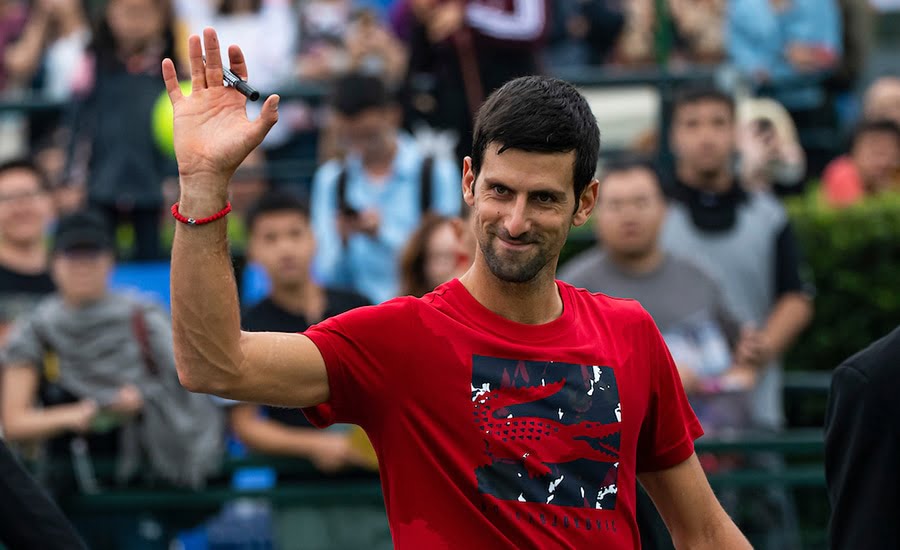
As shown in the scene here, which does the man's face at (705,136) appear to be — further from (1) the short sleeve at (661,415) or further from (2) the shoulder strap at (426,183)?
(1) the short sleeve at (661,415)

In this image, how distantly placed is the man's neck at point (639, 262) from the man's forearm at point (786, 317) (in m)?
0.83

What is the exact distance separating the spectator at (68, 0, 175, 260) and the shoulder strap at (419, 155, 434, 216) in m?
1.83

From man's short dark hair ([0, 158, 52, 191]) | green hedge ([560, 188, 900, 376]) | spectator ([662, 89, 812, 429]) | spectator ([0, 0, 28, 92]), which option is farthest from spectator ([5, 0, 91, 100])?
green hedge ([560, 188, 900, 376])

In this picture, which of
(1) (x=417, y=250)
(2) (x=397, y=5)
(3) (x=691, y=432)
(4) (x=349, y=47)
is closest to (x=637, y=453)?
(3) (x=691, y=432)

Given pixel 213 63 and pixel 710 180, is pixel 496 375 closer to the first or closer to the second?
pixel 213 63

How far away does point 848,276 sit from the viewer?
9445 mm

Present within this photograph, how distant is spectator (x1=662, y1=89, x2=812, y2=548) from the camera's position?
26.7 ft

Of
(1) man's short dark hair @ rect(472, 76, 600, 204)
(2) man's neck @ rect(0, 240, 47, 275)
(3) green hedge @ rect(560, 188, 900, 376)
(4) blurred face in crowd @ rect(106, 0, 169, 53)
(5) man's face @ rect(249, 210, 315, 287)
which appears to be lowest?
(3) green hedge @ rect(560, 188, 900, 376)

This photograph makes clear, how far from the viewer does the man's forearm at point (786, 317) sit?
826 cm

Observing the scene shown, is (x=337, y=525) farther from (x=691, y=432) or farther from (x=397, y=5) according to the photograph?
(x=397, y=5)

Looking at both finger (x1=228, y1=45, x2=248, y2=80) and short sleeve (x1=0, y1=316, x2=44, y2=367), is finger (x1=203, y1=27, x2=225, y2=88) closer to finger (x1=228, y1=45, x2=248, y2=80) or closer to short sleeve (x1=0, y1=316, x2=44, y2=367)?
finger (x1=228, y1=45, x2=248, y2=80)

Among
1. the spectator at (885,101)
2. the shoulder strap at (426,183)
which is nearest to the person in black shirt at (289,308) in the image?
the shoulder strap at (426,183)

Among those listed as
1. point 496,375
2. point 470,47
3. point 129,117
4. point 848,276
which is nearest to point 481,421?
point 496,375

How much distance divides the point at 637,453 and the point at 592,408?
32 centimetres
